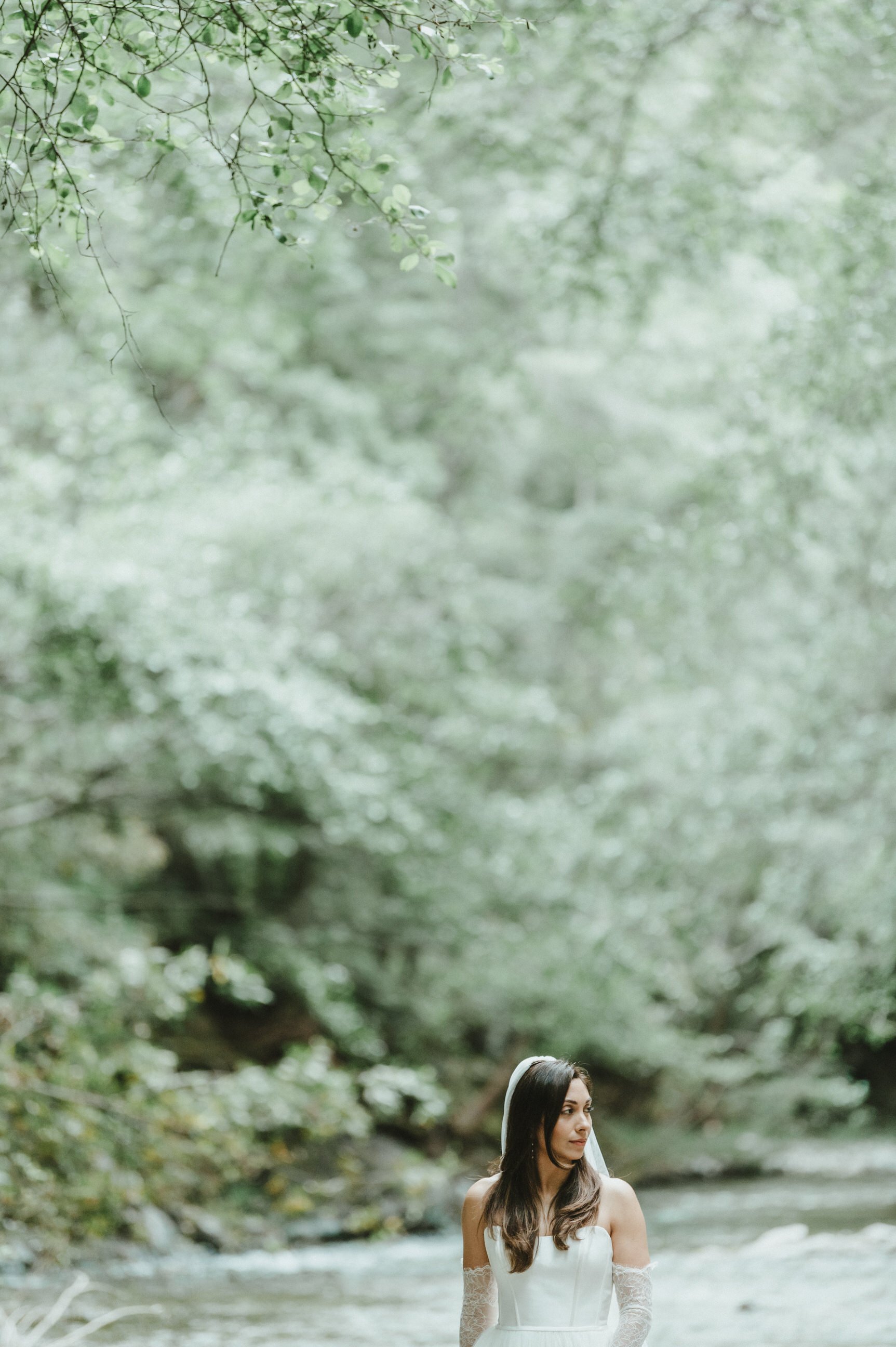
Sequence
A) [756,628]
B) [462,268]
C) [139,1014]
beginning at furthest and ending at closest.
→ [462,268], [756,628], [139,1014]

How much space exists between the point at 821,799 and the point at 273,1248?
217 inches

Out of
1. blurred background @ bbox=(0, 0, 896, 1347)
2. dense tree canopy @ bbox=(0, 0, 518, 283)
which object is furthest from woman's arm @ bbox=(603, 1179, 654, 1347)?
blurred background @ bbox=(0, 0, 896, 1347)

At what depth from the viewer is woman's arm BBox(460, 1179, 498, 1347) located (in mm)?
3078

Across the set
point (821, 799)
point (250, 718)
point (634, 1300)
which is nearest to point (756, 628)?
point (821, 799)

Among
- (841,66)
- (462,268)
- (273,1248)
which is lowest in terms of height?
(273,1248)

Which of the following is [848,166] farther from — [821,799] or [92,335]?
[92,335]

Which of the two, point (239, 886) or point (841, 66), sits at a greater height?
point (841, 66)

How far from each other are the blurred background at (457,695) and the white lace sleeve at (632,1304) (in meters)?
3.62

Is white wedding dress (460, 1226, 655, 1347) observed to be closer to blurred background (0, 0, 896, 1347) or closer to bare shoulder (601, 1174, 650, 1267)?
bare shoulder (601, 1174, 650, 1267)

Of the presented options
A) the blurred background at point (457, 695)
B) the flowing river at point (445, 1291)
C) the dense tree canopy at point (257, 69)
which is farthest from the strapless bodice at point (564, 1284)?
the flowing river at point (445, 1291)

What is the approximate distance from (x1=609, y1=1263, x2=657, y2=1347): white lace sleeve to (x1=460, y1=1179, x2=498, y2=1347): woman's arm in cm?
30

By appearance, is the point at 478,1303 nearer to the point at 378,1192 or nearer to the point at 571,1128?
the point at 571,1128

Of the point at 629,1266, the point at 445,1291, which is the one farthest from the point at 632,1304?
the point at 445,1291

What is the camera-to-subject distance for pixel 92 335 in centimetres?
1199
